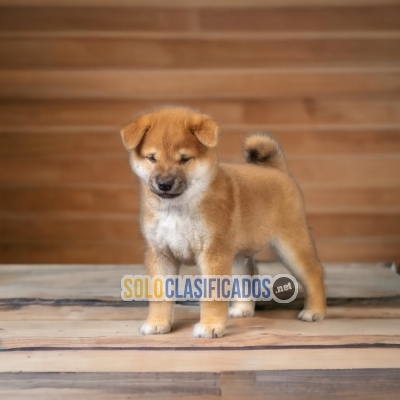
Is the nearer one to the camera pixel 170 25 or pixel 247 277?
pixel 247 277

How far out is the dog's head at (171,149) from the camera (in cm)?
135

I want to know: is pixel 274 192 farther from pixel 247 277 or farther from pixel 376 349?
pixel 376 349

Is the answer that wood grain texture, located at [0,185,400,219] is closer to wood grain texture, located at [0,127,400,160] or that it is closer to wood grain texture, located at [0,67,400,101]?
wood grain texture, located at [0,127,400,160]

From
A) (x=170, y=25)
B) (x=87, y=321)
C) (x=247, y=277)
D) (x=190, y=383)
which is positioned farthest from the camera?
(x=170, y=25)

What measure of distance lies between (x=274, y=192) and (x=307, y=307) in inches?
12.5

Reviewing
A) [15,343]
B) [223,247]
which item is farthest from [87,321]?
[223,247]

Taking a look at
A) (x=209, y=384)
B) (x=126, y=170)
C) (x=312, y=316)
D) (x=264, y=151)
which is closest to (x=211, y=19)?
(x=126, y=170)

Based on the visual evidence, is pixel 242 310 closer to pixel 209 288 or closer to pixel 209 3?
pixel 209 288

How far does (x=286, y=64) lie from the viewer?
2559 millimetres

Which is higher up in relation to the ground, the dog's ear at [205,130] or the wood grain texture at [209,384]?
the dog's ear at [205,130]

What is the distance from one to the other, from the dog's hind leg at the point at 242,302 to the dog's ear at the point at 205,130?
0.42m

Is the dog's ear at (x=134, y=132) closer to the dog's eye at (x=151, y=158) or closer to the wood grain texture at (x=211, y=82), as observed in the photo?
the dog's eye at (x=151, y=158)

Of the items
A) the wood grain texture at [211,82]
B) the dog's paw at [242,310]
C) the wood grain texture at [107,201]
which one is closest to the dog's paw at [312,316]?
the dog's paw at [242,310]

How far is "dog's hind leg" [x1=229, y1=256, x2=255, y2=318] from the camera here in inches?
66.1
